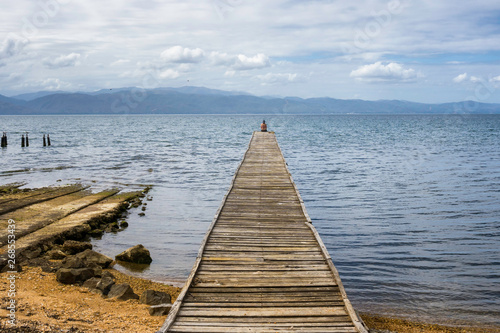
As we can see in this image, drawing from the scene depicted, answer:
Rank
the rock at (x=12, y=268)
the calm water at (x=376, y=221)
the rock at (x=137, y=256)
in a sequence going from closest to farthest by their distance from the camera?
the rock at (x=12, y=268), the calm water at (x=376, y=221), the rock at (x=137, y=256)

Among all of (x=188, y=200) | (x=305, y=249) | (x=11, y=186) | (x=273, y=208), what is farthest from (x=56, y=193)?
(x=305, y=249)

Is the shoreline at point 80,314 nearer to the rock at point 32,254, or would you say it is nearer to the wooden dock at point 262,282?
the wooden dock at point 262,282

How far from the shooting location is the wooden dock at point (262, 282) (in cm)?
651

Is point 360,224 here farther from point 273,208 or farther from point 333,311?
point 333,311

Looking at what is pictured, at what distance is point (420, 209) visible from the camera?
18.5 m

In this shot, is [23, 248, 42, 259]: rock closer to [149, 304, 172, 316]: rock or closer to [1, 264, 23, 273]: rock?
[1, 264, 23, 273]: rock

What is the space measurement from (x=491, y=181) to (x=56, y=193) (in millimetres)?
24432

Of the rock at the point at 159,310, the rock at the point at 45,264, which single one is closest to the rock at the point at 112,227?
the rock at the point at 45,264

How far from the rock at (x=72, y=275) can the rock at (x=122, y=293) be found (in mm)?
1088

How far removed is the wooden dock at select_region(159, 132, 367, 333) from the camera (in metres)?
6.51

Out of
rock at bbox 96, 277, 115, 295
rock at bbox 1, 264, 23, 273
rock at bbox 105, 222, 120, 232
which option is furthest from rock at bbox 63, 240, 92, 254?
rock at bbox 96, 277, 115, 295

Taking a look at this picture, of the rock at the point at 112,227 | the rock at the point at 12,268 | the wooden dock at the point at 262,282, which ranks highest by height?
the wooden dock at the point at 262,282

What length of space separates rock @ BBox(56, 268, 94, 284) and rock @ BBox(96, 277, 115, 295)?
57cm

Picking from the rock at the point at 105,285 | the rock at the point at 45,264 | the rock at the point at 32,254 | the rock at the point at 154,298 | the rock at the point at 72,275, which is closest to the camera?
the rock at the point at 154,298
